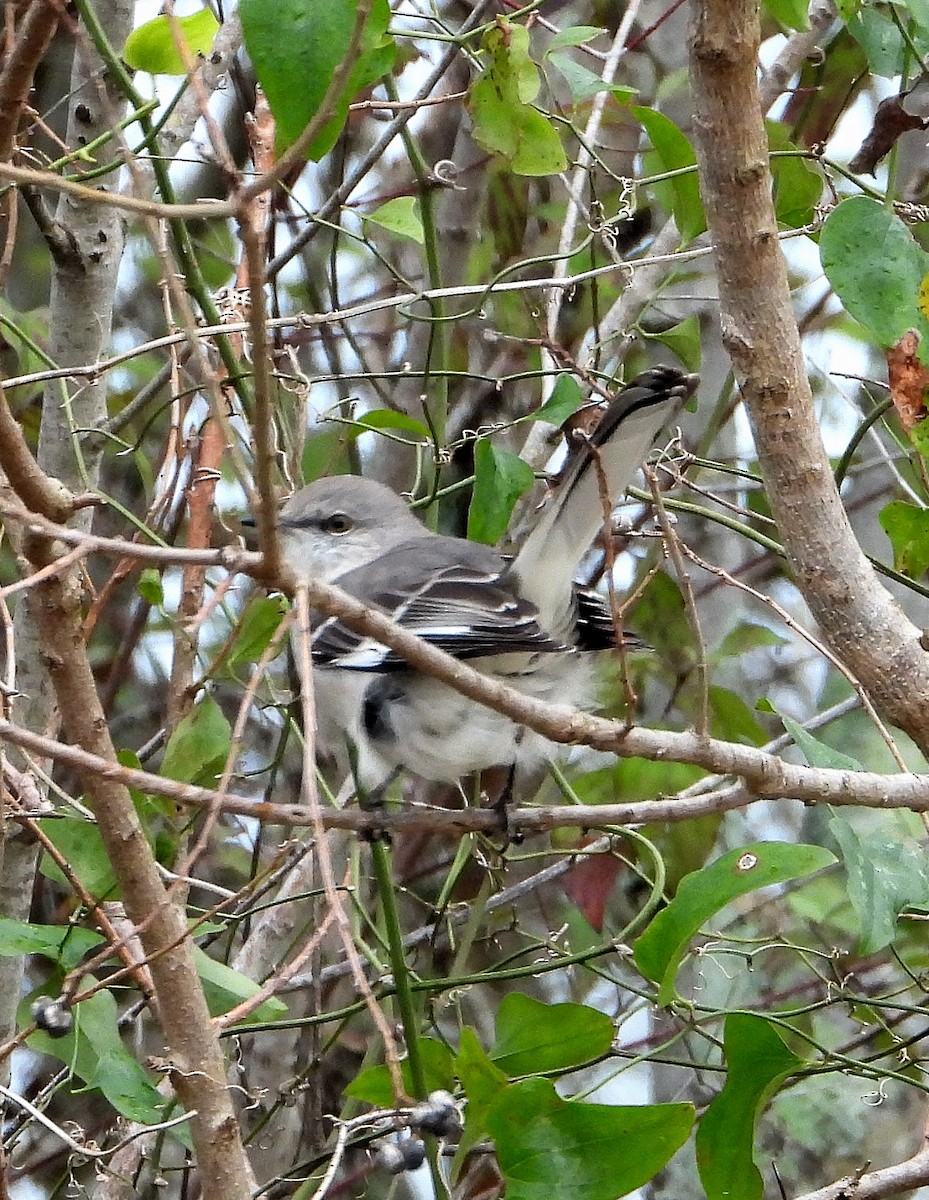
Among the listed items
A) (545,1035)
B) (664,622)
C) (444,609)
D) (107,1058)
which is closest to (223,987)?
(107,1058)

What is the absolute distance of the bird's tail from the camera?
6.01 ft

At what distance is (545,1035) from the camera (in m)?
1.92

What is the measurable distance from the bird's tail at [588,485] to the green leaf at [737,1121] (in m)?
0.78

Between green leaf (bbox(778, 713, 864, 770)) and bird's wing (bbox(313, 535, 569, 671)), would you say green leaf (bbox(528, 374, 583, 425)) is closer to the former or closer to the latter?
bird's wing (bbox(313, 535, 569, 671))

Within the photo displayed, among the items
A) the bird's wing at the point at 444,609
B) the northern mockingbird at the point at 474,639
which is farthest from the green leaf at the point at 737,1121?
the bird's wing at the point at 444,609

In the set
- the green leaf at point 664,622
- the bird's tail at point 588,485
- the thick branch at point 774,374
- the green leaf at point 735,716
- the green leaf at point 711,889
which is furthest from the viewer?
the green leaf at point 664,622

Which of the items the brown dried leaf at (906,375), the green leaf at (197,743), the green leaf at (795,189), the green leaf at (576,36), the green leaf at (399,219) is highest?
the green leaf at (576,36)

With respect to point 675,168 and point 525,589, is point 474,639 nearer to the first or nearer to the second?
point 525,589

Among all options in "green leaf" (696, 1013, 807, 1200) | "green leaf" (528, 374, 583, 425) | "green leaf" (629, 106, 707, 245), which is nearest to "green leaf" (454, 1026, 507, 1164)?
"green leaf" (696, 1013, 807, 1200)

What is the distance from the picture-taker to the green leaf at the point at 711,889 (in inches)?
66.9

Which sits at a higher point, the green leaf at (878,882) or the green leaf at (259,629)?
the green leaf at (259,629)

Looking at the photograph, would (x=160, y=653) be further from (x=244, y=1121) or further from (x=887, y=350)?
(x=887, y=350)

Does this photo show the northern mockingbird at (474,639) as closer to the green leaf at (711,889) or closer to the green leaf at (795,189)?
the green leaf at (711,889)

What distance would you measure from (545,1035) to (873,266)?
1113 millimetres
